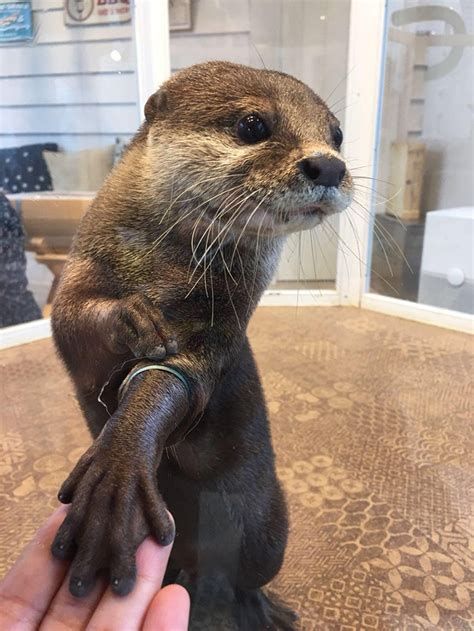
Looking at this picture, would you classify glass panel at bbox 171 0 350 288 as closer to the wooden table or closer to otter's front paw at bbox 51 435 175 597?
A: the wooden table

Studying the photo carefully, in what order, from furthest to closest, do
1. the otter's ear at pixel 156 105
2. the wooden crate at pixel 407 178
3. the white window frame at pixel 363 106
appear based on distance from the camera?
the wooden crate at pixel 407 178, the white window frame at pixel 363 106, the otter's ear at pixel 156 105

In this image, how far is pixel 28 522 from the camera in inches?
45.2

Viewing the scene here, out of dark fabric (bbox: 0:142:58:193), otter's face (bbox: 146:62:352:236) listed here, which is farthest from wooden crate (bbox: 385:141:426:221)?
otter's face (bbox: 146:62:352:236)

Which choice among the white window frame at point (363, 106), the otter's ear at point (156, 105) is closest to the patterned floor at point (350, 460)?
the white window frame at point (363, 106)

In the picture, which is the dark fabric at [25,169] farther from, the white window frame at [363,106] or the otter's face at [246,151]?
the white window frame at [363,106]

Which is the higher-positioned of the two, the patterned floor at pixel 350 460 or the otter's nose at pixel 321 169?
the otter's nose at pixel 321 169

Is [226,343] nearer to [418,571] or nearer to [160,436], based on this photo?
[160,436]

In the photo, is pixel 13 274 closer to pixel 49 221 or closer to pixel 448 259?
pixel 49 221

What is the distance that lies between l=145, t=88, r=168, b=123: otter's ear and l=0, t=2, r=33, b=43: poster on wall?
0.55 meters

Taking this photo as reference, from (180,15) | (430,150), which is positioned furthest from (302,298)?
(180,15)

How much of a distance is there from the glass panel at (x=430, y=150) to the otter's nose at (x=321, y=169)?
1377mm

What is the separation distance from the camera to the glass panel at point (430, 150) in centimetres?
205

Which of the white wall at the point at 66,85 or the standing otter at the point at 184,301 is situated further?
the white wall at the point at 66,85

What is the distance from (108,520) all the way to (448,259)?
2061 millimetres
